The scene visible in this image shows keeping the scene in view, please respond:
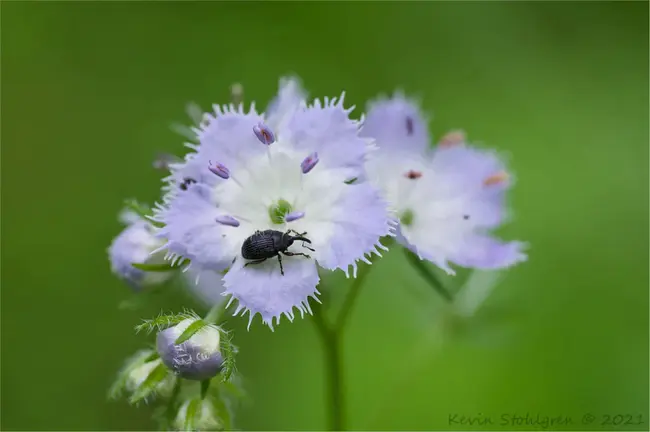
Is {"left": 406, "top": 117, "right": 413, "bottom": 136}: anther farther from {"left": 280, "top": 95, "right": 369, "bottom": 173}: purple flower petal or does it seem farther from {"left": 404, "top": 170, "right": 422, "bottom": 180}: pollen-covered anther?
{"left": 280, "top": 95, "right": 369, "bottom": 173}: purple flower petal

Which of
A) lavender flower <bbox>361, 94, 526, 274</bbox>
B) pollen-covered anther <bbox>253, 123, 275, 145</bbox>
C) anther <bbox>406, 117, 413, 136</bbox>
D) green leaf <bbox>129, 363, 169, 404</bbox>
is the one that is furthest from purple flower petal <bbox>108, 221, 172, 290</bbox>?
anther <bbox>406, 117, 413, 136</bbox>

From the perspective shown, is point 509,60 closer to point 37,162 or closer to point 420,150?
point 420,150

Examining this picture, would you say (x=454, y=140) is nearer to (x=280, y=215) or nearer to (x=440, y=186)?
(x=440, y=186)

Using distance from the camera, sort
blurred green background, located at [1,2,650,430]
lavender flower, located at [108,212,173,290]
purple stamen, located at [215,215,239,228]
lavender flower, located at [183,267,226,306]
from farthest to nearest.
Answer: blurred green background, located at [1,2,650,430] < lavender flower, located at [183,267,226,306] < lavender flower, located at [108,212,173,290] < purple stamen, located at [215,215,239,228]

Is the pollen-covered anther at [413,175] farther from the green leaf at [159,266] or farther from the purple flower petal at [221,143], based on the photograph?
the green leaf at [159,266]

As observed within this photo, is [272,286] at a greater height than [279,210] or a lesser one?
lesser

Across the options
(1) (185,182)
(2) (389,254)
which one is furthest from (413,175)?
(2) (389,254)
